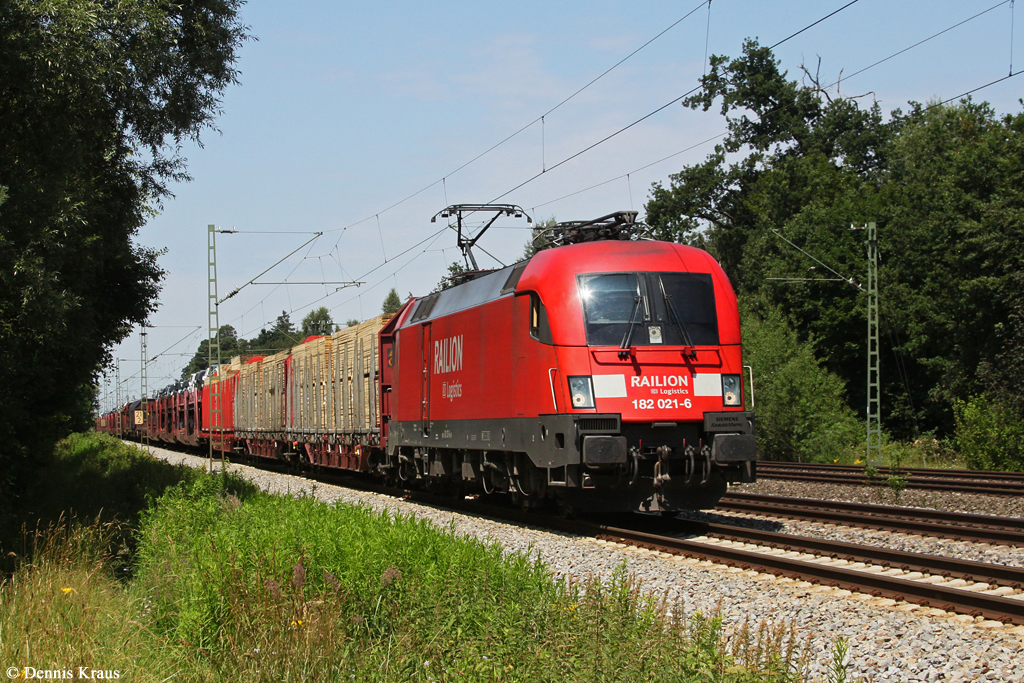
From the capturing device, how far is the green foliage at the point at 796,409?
29.5m

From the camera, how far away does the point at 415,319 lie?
1825cm

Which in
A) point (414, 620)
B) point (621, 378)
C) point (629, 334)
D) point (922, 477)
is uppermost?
point (629, 334)

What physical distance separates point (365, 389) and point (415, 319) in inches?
151

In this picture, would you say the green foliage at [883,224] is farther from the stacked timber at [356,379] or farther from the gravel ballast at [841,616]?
the gravel ballast at [841,616]

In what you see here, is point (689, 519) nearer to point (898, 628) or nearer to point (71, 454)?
point (898, 628)

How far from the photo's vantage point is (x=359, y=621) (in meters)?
6.48

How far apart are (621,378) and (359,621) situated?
5.80 metres

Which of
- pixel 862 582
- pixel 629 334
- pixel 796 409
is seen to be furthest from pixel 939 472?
pixel 862 582

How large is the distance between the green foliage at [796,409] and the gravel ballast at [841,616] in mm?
18521

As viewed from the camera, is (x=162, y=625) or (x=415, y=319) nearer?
(x=162, y=625)

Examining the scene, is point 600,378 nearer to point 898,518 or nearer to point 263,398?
point 898,518

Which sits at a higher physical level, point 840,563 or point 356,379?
point 356,379

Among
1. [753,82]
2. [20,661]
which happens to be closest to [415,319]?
[20,661]

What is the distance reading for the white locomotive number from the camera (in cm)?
1151
